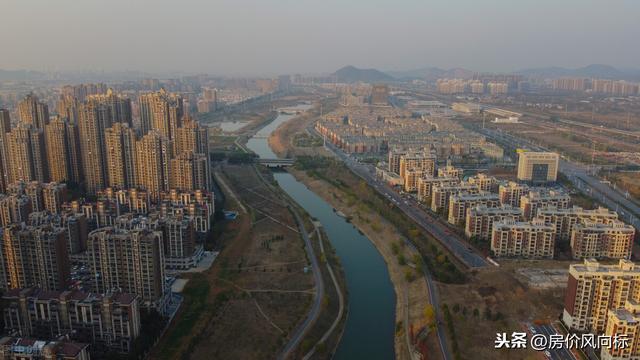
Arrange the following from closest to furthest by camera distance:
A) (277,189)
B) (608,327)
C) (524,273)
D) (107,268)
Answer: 1. (608,327)
2. (107,268)
3. (524,273)
4. (277,189)

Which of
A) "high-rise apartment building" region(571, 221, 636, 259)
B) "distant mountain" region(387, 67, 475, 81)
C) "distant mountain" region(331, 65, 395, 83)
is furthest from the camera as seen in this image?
"distant mountain" region(387, 67, 475, 81)

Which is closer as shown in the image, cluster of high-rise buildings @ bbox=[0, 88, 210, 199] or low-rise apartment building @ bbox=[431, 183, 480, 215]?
cluster of high-rise buildings @ bbox=[0, 88, 210, 199]

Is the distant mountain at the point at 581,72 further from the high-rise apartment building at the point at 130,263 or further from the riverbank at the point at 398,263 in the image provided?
the high-rise apartment building at the point at 130,263

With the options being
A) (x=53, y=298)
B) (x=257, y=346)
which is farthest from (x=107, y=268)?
(x=257, y=346)

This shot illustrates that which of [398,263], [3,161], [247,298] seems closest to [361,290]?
[398,263]

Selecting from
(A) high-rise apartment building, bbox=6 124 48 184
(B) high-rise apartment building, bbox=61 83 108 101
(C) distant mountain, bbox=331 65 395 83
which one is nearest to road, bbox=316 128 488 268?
(A) high-rise apartment building, bbox=6 124 48 184

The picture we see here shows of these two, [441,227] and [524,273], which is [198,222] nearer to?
[441,227]

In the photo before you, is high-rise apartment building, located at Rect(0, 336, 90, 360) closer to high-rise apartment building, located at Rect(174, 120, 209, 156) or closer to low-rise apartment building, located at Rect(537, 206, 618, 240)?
low-rise apartment building, located at Rect(537, 206, 618, 240)
